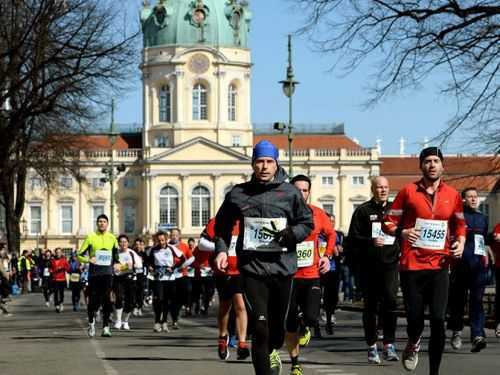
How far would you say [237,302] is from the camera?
664 inches

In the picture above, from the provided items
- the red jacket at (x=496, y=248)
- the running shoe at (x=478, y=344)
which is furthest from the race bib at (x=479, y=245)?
the red jacket at (x=496, y=248)

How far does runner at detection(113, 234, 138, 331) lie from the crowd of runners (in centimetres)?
113

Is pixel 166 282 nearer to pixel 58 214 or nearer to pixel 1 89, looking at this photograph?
pixel 1 89

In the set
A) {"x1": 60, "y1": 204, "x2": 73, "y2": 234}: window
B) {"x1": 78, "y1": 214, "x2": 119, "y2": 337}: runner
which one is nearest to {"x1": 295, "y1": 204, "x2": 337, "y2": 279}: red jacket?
{"x1": 78, "y1": 214, "x2": 119, "y2": 337}: runner

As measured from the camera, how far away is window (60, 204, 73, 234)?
159 metres

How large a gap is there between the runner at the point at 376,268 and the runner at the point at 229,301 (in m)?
1.32

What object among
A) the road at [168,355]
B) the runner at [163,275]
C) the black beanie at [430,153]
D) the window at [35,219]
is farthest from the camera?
the window at [35,219]

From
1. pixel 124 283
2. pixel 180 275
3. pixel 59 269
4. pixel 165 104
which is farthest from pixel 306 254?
pixel 165 104

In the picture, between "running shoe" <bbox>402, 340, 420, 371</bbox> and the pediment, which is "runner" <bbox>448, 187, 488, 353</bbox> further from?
the pediment

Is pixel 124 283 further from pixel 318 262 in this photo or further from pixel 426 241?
pixel 426 241

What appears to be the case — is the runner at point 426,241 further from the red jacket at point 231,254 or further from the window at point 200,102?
the window at point 200,102

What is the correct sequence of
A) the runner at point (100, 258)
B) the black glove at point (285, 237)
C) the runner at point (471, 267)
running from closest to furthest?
the black glove at point (285, 237), the runner at point (471, 267), the runner at point (100, 258)

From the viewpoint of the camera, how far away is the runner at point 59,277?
4141 cm

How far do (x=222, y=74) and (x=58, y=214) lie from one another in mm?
21880
